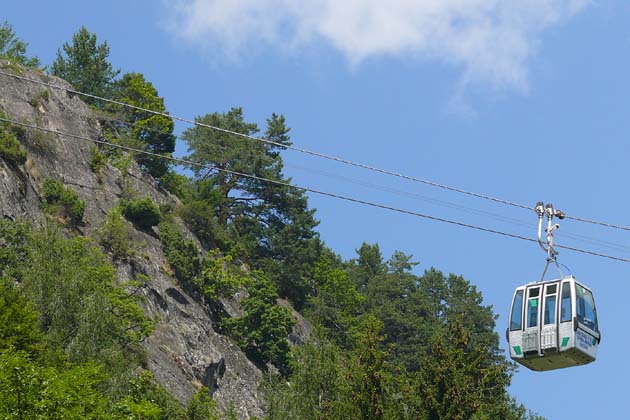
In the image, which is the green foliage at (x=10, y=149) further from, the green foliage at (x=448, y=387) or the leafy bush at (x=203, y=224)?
the green foliage at (x=448, y=387)

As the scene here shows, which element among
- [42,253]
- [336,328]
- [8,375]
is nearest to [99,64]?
[336,328]

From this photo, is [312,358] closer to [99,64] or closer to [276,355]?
[276,355]

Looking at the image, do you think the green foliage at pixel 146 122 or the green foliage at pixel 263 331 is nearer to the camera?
the green foliage at pixel 263 331

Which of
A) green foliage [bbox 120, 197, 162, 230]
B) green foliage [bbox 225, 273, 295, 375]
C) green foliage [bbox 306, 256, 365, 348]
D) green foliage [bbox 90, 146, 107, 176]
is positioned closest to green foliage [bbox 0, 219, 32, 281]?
green foliage [bbox 120, 197, 162, 230]

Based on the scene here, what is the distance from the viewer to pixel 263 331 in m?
79.1

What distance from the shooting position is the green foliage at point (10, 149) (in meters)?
72.8

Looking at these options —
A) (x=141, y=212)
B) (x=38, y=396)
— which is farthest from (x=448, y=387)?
(x=141, y=212)

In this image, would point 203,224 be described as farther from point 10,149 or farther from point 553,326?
point 553,326

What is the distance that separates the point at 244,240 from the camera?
95875 mm

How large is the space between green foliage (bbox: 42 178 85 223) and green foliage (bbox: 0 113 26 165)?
2206 millimetres

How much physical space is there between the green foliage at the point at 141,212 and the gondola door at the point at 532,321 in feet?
151

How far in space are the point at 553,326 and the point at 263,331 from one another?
42.7 metres

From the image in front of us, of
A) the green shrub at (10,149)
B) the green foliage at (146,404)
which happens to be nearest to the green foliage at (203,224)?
the green shrub at (10,149)

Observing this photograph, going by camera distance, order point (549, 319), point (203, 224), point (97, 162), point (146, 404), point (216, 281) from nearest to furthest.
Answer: point (549, 319) < point (146, 404) < point (216, 281) < point (97, 162) < point (203, 224)
